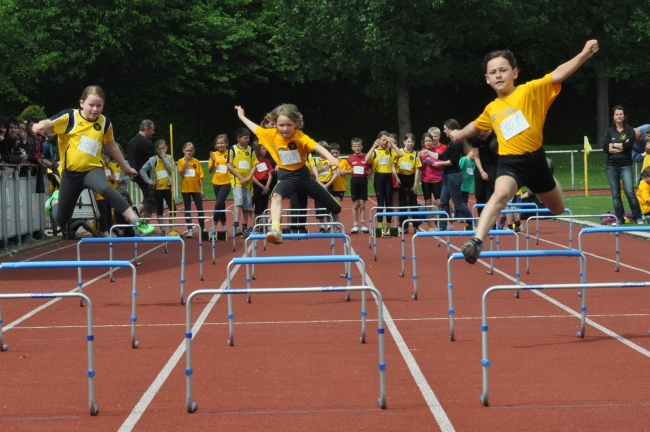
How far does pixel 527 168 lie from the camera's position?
7.27 m

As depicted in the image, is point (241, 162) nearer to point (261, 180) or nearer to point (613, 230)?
point (261, 180)

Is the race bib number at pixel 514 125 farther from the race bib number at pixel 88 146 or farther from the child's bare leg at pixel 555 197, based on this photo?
the race bib number at pixel 88 146

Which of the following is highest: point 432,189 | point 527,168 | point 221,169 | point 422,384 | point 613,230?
point 221,169

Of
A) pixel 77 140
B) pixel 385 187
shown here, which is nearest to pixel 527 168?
pixel 77 140

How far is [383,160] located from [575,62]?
11227mm

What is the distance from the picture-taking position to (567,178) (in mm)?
32969

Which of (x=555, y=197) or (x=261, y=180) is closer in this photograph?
(x=555, y=197)

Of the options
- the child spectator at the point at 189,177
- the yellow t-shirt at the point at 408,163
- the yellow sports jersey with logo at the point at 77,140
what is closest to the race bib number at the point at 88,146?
the yellow sports jersey with logo at the point at 77,140

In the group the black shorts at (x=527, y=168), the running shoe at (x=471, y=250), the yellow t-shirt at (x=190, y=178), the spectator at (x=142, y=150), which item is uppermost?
the spectator at (x=142, y=150)

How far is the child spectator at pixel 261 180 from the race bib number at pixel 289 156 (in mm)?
7958

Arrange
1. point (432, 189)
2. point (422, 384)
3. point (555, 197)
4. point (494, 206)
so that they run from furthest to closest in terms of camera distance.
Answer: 1. point (432, 189)
2. point (555, 197)
3. point (494, 206)
4. point (422, 384)

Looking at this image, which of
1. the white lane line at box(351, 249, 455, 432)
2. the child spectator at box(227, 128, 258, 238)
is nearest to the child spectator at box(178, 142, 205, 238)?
the child spectator at box(227, 128, 258, 238)

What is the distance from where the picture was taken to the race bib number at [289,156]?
32.6 ft

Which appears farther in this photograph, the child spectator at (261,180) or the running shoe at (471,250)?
the child spectator at (261,180)
